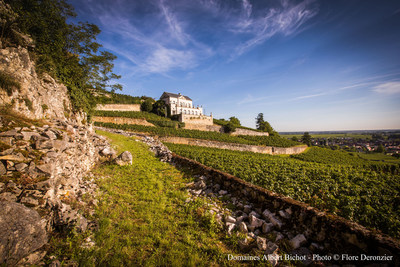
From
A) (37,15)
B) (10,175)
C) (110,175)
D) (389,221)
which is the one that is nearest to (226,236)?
(389,221)

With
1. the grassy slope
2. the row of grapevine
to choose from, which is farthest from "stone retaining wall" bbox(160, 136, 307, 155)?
the grassy slope

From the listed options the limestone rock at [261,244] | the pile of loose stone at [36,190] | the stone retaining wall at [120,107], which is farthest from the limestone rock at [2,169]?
the stone retaining wall at [120,107]

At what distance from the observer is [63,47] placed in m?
11.5

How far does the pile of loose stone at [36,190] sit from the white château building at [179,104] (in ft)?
174

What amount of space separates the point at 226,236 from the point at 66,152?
22.2ft

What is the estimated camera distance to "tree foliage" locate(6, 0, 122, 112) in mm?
8266

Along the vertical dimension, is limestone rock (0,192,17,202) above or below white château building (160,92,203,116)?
below

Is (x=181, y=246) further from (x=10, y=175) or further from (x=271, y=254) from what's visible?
(x=10, y=175)

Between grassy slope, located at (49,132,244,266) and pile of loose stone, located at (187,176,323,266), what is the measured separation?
0.46 meters

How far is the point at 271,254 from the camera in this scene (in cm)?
367

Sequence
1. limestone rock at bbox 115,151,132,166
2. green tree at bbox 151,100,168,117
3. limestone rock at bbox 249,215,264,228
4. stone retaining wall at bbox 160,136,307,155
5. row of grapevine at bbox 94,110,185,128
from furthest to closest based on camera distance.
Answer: green tree at bbox 151,100,168,117, row of grapevine at bbox 94,110,185,128, stone retaining wall at bbox 160,136,307,155, limestone rock at bbox 115,151,132,166, limestone rock at bbox 249,215,264,228

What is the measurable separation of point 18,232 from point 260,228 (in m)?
5.92

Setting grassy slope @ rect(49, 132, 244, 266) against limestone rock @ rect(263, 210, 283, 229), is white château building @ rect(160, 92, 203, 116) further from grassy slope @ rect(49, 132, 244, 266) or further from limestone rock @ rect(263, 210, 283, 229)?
limestone rock @ rect(263, 210, 283, 229)

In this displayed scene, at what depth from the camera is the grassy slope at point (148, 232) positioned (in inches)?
137
